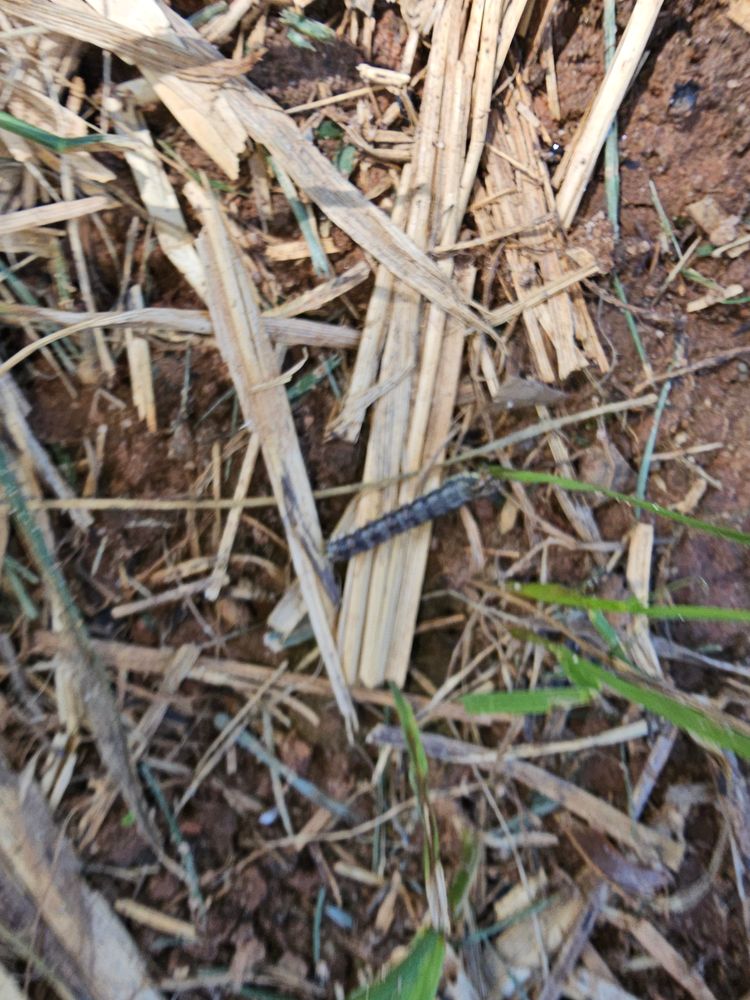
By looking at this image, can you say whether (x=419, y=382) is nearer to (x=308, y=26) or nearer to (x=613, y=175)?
(x=613, y=175)

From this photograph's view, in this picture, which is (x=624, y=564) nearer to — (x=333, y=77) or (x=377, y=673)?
(x=377, y=673)

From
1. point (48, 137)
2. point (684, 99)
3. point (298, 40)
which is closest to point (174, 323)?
point (48, 137)

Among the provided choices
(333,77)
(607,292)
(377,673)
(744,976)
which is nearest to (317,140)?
(333,77)

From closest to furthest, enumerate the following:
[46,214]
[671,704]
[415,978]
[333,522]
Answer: [671,704] → [415,978] → [46,214] → [333,522]

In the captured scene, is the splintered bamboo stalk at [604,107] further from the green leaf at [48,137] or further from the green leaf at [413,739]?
the green leaf at [413,739]

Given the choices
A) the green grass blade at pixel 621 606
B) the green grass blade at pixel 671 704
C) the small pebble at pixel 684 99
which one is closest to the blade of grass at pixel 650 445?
the green grass blade at pixel 621 606

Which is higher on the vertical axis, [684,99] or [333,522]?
[684,99]
